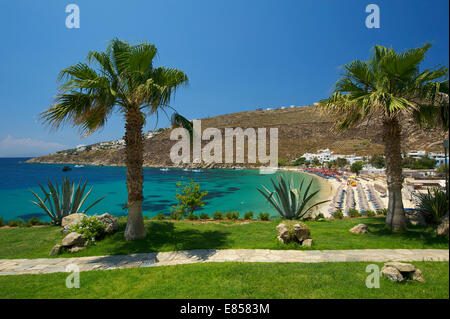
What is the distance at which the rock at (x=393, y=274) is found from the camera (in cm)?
281

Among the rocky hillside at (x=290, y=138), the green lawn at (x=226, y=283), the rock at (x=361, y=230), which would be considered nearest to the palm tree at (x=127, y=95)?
the green lawn at (x=226, y=283)

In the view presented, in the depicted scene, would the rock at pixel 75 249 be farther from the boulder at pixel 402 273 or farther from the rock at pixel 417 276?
the rock at pixel 417 276

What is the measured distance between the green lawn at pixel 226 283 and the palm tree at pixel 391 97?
10.8ft

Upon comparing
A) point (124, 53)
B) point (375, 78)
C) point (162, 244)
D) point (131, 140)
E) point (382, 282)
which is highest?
point (124, 53)

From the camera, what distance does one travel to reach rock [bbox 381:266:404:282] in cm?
281

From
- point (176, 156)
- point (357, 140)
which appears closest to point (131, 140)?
point (357, 140)

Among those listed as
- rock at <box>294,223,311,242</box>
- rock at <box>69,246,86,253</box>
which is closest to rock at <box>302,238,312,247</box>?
rock at <box>294,223,311,242</box>

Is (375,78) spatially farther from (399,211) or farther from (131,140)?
(131,140)

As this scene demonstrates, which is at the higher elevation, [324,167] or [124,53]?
[124,53]

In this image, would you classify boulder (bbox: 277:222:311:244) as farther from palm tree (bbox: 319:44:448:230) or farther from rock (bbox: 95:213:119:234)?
rock (bbox: 95:213:119:234)

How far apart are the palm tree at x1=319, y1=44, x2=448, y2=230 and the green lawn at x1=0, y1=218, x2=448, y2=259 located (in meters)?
1.08
